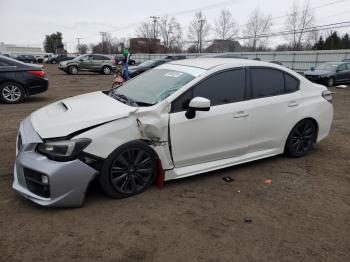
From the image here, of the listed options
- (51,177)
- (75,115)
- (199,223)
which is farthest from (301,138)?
(51,177)

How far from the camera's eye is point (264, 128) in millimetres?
4738

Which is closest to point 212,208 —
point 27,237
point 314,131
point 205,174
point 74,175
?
point 205,174

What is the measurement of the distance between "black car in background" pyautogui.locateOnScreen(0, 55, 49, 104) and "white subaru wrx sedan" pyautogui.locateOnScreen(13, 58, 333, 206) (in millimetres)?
6506

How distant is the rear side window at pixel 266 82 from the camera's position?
15.5ft

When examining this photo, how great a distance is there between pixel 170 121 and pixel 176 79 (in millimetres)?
731

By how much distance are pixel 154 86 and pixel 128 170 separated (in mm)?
1279

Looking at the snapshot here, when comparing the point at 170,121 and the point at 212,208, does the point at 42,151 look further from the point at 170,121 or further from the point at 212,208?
the point at 212,208

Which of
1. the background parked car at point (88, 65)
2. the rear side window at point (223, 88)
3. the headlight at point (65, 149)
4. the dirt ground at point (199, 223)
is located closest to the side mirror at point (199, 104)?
the rear side window at point (223, 88)

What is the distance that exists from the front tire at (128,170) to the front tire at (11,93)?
26.4ft

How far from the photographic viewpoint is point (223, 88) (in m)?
4.44

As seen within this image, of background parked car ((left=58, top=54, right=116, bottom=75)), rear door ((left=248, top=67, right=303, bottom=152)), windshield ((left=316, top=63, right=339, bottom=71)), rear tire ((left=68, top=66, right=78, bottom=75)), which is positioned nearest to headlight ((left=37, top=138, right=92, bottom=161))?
rear door ((left=248, top=67, right=303, bottom=152))

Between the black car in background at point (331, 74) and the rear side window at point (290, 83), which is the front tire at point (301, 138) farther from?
the black car in background at point (331, 74)

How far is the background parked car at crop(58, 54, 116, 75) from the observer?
26438 mm

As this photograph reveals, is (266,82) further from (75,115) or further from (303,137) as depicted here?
(75,115)
